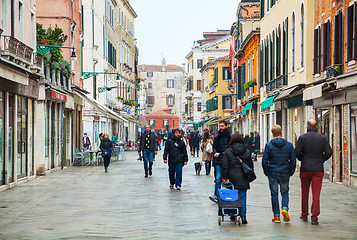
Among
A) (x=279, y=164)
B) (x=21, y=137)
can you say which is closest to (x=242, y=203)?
(x=279, y=164)

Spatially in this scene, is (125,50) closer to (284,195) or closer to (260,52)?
(260,52)

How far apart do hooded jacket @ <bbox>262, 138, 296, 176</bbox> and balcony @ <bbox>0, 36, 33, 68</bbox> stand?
8.60 metres

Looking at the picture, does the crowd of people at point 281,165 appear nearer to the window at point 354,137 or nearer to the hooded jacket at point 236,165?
the hooded jacket at point 236,165

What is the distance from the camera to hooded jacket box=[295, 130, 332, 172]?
1154 centimetres

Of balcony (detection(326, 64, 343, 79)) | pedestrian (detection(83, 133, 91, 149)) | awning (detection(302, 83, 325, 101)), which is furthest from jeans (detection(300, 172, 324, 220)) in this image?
pedestrian (detection(83, 133, 91, 149))

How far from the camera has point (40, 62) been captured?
74.2 feet

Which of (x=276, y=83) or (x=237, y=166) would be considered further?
(x=276, y=83)

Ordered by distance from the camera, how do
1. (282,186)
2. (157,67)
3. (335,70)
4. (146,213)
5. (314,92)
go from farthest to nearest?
(157,67) < (314,92) < (335,70) < (146,213) < (282,186)

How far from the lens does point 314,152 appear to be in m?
11.6

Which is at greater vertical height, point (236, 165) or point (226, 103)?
point (226, 103)

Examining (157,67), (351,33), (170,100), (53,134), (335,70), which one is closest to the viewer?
(351,33)

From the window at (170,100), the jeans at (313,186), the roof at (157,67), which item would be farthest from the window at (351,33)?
the window at (170,100)

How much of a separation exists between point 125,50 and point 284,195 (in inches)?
2254

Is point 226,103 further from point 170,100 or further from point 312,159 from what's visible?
point 170,100
